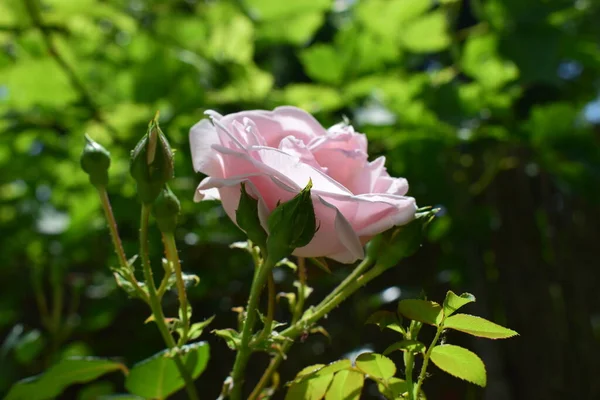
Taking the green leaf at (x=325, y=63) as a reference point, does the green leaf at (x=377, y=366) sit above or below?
above

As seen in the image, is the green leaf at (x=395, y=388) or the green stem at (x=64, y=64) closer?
the green leaf at (x=395, y=388)

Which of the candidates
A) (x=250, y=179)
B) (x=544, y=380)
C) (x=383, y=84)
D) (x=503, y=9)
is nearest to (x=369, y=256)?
(x=250, y=179)

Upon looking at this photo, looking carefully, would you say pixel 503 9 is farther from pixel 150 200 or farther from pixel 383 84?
pixel 150 200

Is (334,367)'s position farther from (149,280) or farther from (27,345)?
(27,345)

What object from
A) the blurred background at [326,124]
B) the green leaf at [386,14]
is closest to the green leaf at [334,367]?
the blurred background at [326,124]

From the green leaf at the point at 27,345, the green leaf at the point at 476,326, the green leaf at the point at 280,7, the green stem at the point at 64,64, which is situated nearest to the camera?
the green leaf at the point at 476,326

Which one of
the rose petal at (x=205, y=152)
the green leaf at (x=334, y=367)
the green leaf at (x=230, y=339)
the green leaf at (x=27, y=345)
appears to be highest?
the rose petal at (x=205, y=152)

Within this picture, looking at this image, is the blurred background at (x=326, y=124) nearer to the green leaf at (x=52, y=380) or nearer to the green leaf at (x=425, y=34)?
the green leaf at (x=425, y=34)
